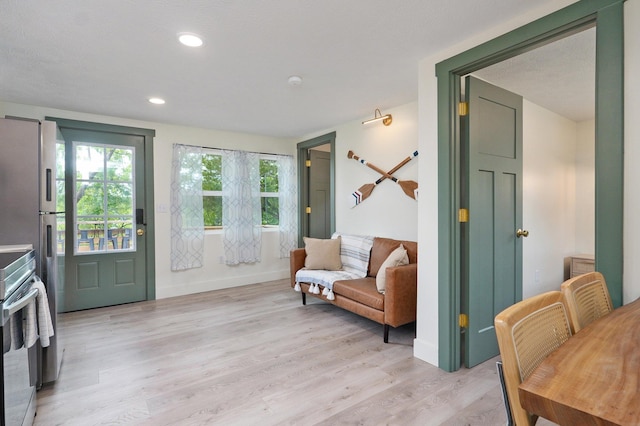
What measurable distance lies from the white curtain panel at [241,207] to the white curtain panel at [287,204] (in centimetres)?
40

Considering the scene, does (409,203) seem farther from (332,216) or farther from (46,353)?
(46,353)

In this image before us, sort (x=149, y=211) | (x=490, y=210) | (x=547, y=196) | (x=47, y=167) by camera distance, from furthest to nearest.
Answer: (x=149, y=211) → (x=547, y=196) → (x=490, y=210) → (x=47, y=167)

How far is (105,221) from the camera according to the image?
405 cm

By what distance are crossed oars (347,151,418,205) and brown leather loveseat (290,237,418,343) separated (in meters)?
0.57

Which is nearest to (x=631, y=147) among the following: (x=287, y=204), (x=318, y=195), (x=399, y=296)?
(x=399, y=296)

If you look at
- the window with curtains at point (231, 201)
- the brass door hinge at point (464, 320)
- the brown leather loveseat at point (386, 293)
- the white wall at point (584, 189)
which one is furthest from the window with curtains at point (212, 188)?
the white wall at point (584, 189)

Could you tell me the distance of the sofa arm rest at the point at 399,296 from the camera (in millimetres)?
2809

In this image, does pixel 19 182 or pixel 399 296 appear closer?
pixel 19 182

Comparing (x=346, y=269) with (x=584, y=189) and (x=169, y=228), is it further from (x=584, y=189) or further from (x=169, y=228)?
(x=584, y=189)

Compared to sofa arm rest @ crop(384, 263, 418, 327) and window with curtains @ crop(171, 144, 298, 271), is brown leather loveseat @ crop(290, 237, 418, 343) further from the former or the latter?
window with curtains @ crop(171, 144, 298, 271)

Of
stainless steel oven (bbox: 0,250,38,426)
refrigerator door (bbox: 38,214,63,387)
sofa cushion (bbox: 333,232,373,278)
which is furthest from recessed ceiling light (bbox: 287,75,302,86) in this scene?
stainless steel oven (bbox: 0,250,38,426)

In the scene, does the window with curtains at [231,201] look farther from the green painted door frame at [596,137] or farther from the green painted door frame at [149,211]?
the green painted door frame at [596,137]

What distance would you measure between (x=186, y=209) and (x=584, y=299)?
171 inches

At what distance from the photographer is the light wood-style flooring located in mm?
1877
